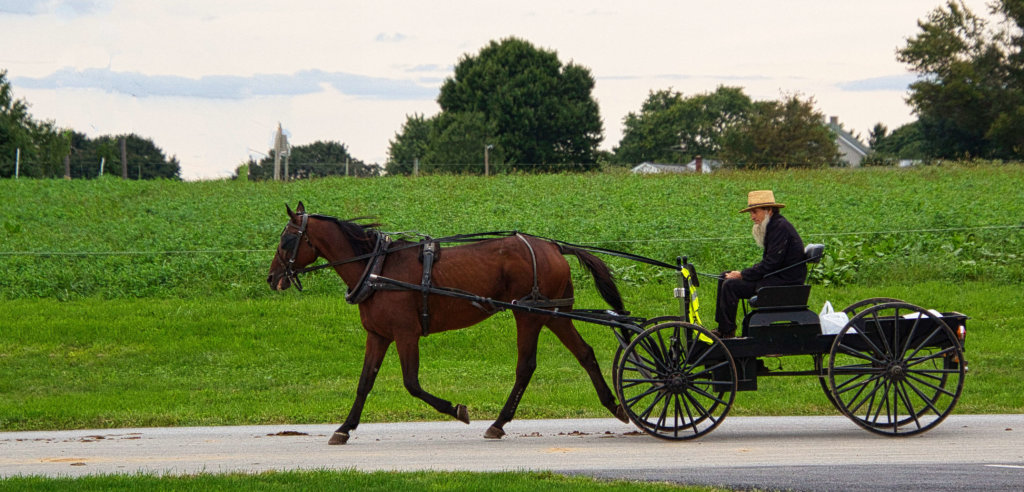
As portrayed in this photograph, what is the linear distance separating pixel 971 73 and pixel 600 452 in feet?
149

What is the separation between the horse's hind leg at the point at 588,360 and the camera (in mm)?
9633

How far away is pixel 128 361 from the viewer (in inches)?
606

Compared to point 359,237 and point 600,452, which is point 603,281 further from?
point 359,237

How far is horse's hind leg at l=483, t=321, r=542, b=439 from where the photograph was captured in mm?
9414

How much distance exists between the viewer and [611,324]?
9.62 meters

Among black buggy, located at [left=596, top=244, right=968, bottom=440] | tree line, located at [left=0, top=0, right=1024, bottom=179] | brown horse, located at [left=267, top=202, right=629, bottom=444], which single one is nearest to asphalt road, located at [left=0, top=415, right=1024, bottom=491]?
black buggy, located at [left=596, top=244, right=968, bottom=440]

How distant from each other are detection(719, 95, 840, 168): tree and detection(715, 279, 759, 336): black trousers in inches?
1734

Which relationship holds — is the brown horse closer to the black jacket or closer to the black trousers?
the black trousers

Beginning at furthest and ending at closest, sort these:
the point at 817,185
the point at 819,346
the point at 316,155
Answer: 1. the point at 316,155
2. the point at 817,185
3. the point at 819,346

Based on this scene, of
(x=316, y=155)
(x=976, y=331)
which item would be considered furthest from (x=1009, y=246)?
(x=316, y=155)

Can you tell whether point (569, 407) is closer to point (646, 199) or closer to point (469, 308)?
point (469, 308)

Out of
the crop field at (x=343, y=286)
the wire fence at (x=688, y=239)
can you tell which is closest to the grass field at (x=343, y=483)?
the crop field at (x=343, y=286)

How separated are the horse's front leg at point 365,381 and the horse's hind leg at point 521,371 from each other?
1121 mm

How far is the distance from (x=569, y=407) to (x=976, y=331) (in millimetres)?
7761
